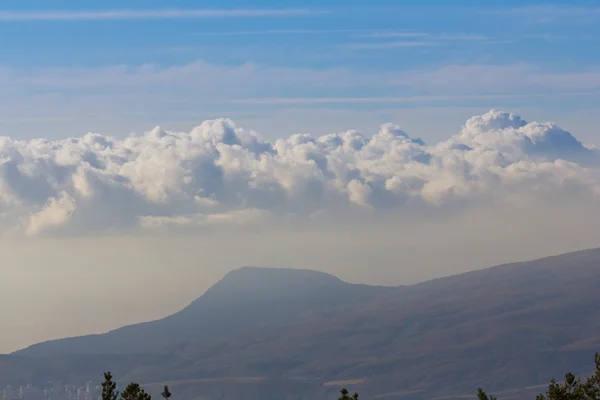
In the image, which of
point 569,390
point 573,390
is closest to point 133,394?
point 569,390

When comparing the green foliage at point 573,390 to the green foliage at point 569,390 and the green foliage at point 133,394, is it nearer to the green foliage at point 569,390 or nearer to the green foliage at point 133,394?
→ the green foliage at point 569,390

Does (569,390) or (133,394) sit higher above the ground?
(133,394)

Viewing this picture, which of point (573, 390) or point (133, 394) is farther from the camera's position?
point (133, 394)

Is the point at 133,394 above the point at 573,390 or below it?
above

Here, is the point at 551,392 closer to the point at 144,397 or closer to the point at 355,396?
the point at 355,396

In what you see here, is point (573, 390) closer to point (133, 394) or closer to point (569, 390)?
point (569, 390)

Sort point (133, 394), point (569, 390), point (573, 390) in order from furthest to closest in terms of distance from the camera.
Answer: point (133, 394)
point (573, 390)
point (569, 390)

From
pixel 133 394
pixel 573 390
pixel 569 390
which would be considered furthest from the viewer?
pixel 133 394

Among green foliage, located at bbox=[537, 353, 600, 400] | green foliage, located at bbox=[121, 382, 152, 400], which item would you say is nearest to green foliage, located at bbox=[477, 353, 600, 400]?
green foliage, located at bbox=[537, 353, 600, 400]

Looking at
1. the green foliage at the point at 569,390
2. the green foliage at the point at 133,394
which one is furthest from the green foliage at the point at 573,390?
the green foliage at the point at 133,394

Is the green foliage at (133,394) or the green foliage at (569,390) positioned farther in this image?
the green foliage at (133,394)

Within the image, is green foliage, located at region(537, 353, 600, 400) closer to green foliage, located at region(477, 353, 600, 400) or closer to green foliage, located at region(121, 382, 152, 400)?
green foliage, located at region(477, 353, 600, 400)

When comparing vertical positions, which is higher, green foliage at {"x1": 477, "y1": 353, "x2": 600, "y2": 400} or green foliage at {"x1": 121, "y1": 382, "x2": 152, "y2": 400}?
green foliage at {"x1": 121, "y1": 382, "x2": 152, "y2": 400}

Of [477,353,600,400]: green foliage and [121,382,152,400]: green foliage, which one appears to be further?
[121,382,152,400]: green foliage
